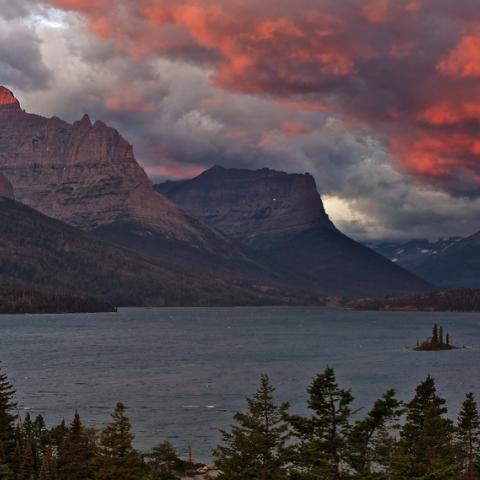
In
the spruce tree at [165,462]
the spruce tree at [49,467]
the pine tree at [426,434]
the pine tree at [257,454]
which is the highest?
the pine tree at [257,454]

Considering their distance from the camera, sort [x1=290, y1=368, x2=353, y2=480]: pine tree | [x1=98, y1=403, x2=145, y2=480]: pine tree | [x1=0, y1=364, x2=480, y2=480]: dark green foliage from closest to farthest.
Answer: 1. [x1=290, y1=368, x2=353, y2=480]: pine tree
2. [x1=0, y1=364, x2=480, y2=480]: dark green foliage
3. [x1=98, y1=403, x2=145, y2=480]: pine tree

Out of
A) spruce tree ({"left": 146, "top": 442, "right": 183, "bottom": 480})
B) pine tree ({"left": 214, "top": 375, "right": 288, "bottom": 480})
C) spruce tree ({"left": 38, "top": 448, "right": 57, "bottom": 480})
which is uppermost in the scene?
pine tree ({"left": 214, "top": 375, "right": 288, "bottom": 480})

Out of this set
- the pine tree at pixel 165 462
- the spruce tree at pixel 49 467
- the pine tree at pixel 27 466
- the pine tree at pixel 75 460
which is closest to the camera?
the spruce tree at pixel 49 467

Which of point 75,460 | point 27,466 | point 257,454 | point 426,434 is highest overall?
point 257,454

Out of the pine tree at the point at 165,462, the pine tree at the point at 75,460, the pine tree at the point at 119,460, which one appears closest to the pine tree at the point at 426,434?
the pine tree at the point at 119,460

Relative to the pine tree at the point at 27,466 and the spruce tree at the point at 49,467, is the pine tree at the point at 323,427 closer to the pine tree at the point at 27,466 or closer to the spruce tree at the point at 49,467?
the spruce tree at the point at 49,467

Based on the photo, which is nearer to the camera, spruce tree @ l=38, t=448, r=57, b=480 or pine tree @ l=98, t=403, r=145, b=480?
pine tree @ l=98, t=403, r=145, b=480

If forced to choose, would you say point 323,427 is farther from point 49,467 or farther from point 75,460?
point 49,467

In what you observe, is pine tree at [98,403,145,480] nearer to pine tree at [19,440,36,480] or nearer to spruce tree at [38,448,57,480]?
spruce tree at [38,448,57,480]

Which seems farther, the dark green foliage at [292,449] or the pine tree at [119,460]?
the pine tree at [119,460]

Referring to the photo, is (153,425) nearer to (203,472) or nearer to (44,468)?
(203,472)

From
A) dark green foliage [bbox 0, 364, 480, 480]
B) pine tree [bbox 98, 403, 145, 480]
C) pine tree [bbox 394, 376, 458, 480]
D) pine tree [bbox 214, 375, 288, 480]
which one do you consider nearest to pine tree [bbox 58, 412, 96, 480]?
dark green foliage [bbox 0, 364, 480, 480]

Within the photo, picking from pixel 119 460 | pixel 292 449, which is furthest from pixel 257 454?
pixel 119 460

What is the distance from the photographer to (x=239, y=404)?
163500 mm
